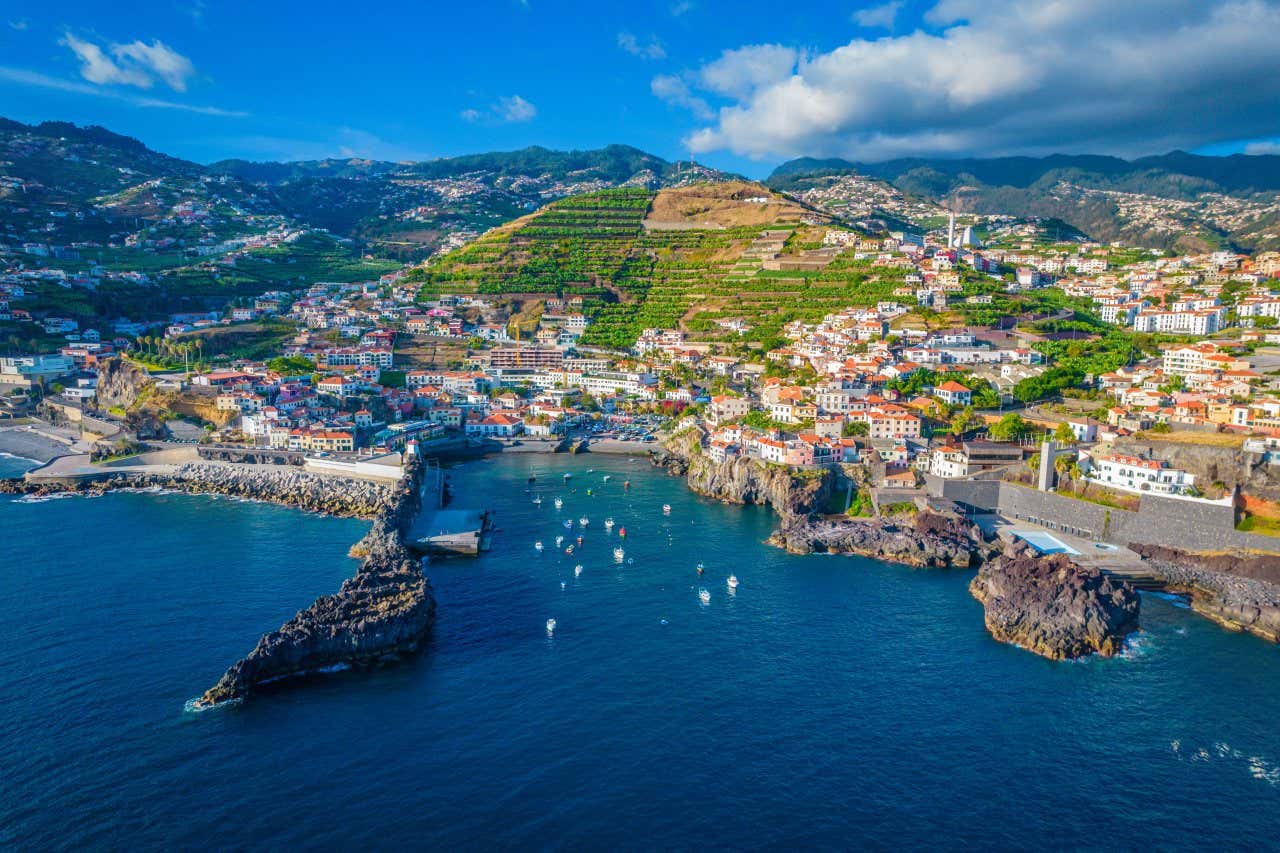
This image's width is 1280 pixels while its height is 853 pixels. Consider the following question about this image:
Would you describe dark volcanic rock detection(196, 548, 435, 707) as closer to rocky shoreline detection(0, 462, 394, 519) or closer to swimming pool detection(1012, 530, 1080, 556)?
rocky shoreline detection(0, 462, 394, 519)

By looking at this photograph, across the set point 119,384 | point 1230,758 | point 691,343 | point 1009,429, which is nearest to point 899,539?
point 1009,429

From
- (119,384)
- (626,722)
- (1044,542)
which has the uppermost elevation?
(119,384)

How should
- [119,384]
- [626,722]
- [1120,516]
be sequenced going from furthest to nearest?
[119,384], [1120,516], [626,722]

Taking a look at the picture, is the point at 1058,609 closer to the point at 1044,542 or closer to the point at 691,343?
the point at 1044,542

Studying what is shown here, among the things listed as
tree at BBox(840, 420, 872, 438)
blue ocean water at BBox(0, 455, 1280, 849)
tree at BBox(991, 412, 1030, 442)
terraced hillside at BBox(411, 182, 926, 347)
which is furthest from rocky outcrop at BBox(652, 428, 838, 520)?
terraced hillside at BBox(411, 182, 926, 347)

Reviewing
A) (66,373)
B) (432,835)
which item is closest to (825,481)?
(432,835)

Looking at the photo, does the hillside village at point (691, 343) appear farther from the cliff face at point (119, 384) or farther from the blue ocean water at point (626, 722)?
the blue ocean water at point (626, 722)

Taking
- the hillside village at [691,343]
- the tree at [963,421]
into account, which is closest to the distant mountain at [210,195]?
the hillside village at [691,343]
